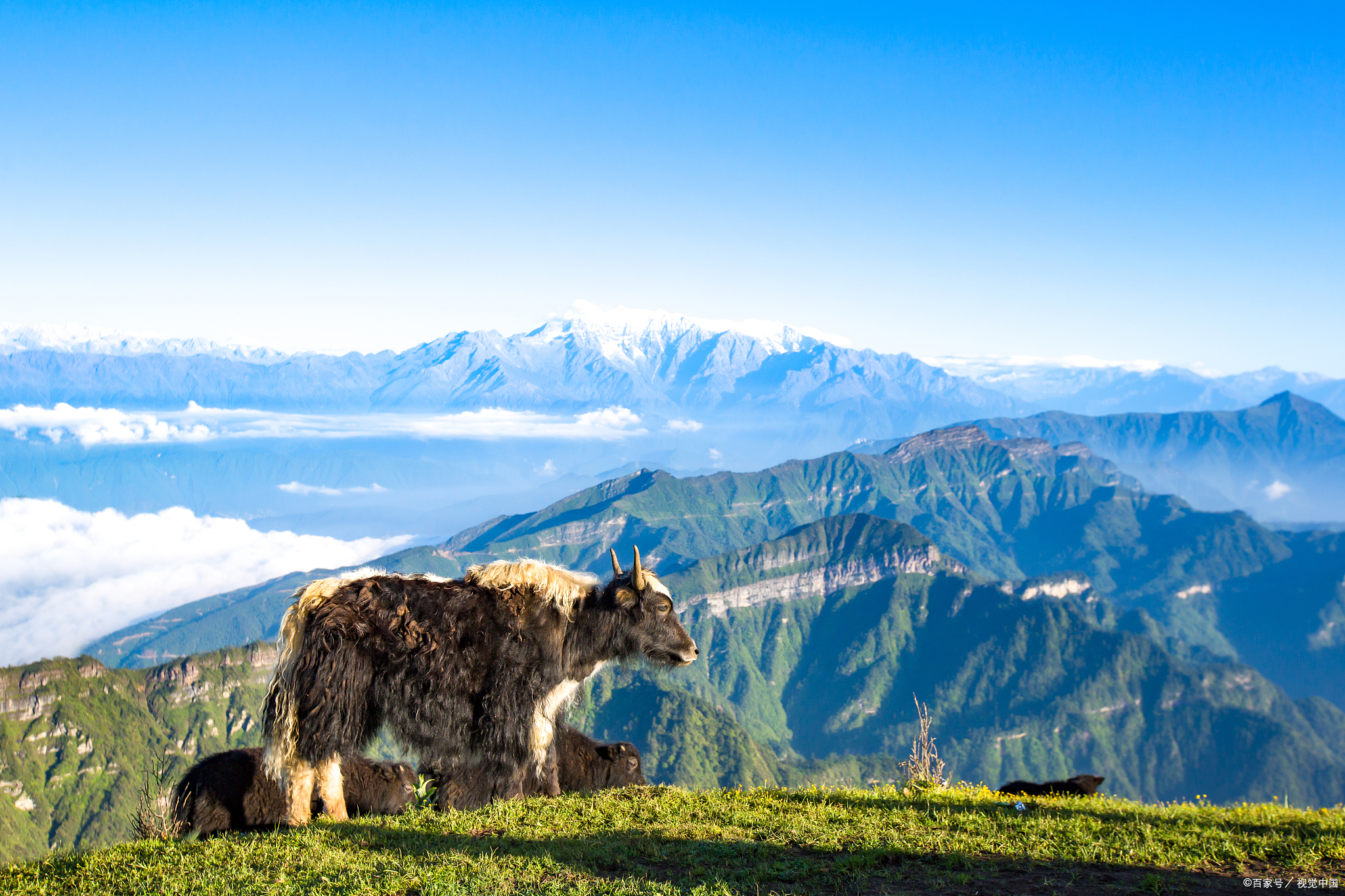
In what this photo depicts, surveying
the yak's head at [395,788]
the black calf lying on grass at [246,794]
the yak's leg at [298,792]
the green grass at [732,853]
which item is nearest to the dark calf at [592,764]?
the yak's head at [395,788]

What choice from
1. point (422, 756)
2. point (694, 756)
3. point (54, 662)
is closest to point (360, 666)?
point (422, 756)

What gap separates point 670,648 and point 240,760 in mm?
7122

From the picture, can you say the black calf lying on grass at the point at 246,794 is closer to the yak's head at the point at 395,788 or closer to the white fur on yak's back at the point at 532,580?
the yak's head at the point at 395,788

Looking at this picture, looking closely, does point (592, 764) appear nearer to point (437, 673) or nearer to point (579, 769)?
point (579, 769)

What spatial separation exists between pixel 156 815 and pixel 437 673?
17.5 feet

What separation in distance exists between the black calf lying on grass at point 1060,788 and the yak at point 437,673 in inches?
284

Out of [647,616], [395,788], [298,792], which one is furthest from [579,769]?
[298,792]

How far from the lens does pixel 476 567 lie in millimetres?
10477

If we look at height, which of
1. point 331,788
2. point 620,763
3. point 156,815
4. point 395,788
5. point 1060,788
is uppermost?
point 331,788

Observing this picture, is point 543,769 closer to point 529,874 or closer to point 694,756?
point 529,874

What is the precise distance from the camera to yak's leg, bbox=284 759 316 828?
967 cm

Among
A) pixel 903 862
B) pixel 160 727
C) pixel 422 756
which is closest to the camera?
pixel 903 862

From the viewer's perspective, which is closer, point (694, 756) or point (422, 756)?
point (422, 756)

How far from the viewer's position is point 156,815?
11.0m
